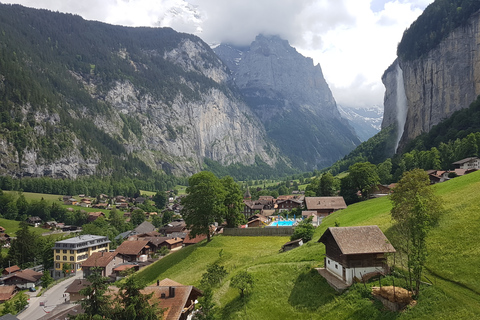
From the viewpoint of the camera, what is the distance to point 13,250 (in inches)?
3529

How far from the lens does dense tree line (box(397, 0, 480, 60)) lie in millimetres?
124188

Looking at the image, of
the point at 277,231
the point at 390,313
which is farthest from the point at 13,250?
the point at 390,313

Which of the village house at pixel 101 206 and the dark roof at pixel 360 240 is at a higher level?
the dark roof at pixel 360 240

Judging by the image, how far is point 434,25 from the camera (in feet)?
456

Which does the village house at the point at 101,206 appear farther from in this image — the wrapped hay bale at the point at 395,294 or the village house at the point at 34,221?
the wrapped hay bale at the point at 395,294

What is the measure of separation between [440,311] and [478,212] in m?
14.6

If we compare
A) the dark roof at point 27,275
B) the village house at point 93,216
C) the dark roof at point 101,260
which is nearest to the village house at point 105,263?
the dark roof at point 101,260

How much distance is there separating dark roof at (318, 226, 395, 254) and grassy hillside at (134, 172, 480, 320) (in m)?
2.96

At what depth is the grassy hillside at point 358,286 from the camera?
886 inches

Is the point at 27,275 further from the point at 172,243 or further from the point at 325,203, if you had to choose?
Result: the point at 325,203

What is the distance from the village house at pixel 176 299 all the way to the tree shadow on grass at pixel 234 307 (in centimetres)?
356

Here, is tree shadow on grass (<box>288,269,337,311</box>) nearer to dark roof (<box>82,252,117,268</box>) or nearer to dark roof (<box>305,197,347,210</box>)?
dark roof (<box>305,197,347,210</box>)

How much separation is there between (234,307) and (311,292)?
7669mm

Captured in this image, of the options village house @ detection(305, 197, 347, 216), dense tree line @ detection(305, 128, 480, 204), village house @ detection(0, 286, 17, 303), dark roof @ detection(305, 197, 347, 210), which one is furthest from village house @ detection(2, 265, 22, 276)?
dense tree line @ detection(305, 128, 480, 204)
